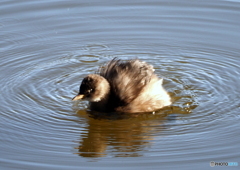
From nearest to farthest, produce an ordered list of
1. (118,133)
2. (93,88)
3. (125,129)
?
1. (118,133)
2. (125,129)
3. (93,88)

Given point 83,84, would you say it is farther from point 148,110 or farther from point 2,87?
point 2,87

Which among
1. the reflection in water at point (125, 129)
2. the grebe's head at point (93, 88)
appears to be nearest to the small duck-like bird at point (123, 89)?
the grebe's head at point (93, 88)

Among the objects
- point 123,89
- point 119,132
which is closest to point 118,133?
point 119,132

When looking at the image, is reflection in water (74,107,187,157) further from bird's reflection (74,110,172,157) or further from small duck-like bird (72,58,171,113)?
small duck-like bird (72,58,171,113)

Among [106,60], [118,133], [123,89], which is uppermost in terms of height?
[106,60]

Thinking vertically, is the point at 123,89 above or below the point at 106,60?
below

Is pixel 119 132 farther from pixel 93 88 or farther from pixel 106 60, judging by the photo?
pixel 106 60

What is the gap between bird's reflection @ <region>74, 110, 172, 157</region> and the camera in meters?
6.18

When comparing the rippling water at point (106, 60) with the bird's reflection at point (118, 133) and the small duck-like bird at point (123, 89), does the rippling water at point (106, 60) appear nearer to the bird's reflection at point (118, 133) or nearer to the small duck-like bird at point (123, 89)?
the bird's reflection at point (118, 133)

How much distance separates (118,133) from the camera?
6598 millimetres

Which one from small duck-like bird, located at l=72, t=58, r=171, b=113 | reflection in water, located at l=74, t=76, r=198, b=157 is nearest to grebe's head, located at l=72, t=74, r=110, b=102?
small duck-like bird, located at l=72, t=58, r=171, b=113

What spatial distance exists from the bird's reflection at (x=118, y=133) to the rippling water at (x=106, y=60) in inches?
0.5

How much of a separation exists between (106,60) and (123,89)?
6.13ft

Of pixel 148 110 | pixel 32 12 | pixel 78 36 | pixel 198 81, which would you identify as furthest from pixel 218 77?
pixel 32 12
